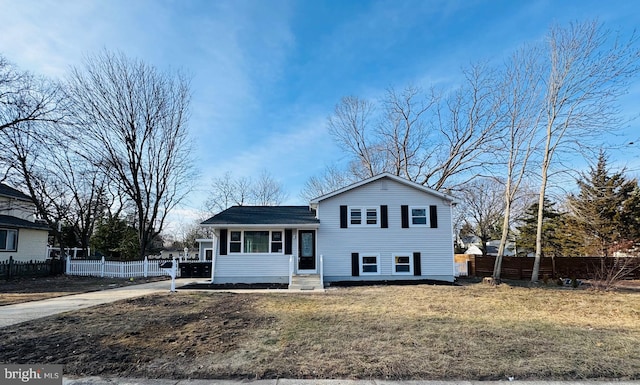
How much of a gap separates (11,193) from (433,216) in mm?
25239

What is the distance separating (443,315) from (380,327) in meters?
2.07

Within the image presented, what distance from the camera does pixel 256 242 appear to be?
55.0 ft

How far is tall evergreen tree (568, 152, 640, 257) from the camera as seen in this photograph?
75.9ft

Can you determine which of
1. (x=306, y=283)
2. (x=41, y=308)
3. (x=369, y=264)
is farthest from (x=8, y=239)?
(x=369, y=264)

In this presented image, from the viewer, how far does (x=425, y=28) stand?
13.8m

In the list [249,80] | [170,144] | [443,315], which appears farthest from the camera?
[170,144]

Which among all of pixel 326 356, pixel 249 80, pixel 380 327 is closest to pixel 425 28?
pixel 249 80

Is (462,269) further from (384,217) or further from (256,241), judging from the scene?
(256,241)

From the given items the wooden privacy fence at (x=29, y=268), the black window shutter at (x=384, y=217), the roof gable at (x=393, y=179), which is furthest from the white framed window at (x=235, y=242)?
the wooden privacy fence at (x=29, y=268)

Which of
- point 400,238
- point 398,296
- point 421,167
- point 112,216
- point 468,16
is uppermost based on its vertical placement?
point 468,16

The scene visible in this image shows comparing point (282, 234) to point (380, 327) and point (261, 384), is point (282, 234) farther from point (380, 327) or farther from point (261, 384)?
point (261, 384)

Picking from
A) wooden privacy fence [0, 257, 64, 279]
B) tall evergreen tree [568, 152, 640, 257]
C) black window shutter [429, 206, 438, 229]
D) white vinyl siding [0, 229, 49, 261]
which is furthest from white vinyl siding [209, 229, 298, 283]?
tall evergreen tree [568, 152, 640, 257]

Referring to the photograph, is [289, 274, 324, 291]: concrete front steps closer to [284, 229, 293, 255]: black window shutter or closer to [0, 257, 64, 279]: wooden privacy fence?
[284, 229, 293, 255]: black window shutter

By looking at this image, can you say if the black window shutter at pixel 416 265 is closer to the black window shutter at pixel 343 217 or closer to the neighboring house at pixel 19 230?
the black window shutter at pixel 343 217
